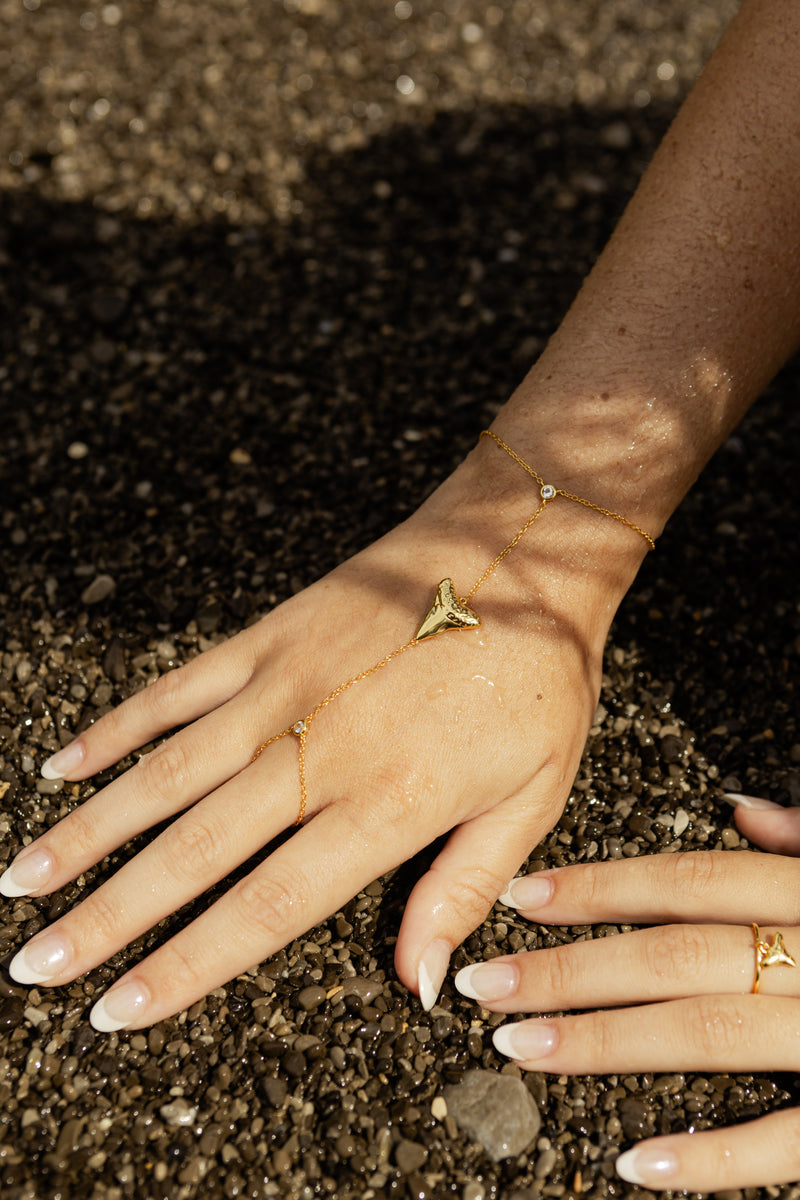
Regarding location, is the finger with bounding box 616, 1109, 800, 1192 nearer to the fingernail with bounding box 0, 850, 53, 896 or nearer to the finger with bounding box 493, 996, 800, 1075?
the finger with bounding box 493, 996, 800, 1075

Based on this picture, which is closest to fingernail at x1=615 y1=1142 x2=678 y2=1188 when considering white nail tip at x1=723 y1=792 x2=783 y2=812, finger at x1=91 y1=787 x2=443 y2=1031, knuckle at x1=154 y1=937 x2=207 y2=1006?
finger at x1=91 y1=787 x2=443 y2=1031

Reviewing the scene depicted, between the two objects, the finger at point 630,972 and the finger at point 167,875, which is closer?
the finger at point 630,972

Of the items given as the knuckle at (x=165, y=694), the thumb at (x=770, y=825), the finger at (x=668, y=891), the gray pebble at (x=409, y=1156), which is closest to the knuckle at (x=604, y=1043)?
the finger at (x=668, y=891)

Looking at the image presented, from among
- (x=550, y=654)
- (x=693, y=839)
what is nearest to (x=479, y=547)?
(x=550, y=654)

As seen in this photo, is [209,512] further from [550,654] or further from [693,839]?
[693,839]

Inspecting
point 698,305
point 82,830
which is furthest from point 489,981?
point 698,305

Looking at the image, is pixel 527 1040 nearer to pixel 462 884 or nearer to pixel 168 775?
pixel 462 884

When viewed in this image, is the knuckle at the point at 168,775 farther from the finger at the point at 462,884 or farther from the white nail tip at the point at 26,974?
the finger at the point at 462,884
